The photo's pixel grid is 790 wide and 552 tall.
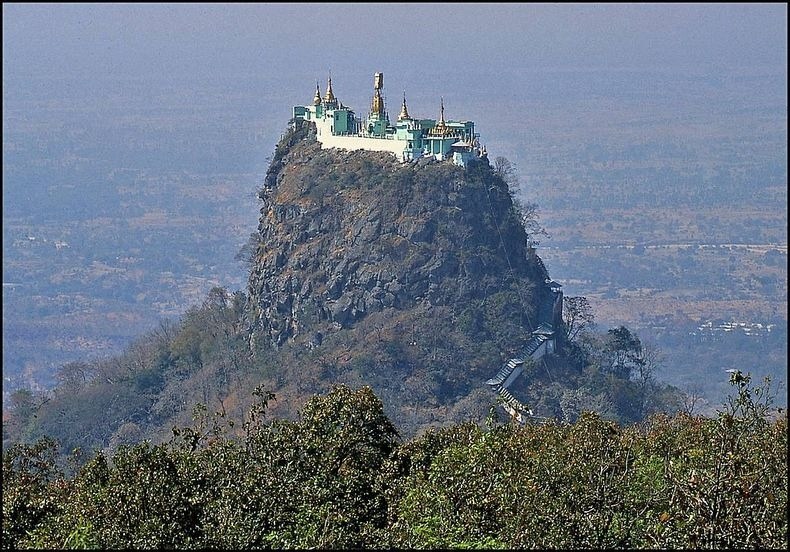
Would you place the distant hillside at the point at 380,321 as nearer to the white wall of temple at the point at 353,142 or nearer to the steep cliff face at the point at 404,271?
the steep cliff face at the point at 404,271

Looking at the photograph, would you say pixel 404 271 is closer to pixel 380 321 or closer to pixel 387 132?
pixel 380 321

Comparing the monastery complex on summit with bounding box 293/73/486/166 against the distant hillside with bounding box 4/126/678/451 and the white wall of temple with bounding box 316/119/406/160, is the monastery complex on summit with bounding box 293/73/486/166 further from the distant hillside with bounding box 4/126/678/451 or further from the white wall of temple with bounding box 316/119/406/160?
the distant hillside with bounding box 4/126/678/451

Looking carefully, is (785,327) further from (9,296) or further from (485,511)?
(485,511)

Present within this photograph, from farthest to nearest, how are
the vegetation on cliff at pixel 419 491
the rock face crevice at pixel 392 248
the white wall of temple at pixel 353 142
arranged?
the white wall of temple at pixel 353 142, the rock face crevice at pixel 392 248, the vegetation on cliff at pixel 419 491

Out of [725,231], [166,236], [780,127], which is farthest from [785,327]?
[780,127]

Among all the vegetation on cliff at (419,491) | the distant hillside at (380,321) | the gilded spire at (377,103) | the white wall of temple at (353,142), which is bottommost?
the distant hillside at (380,321)

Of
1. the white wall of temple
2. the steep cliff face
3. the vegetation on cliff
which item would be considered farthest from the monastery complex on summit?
the vegetation on cliff

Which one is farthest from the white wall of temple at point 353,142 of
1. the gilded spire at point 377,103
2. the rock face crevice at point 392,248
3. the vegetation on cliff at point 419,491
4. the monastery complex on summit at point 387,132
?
the vegetation on cliff at point 419,491
